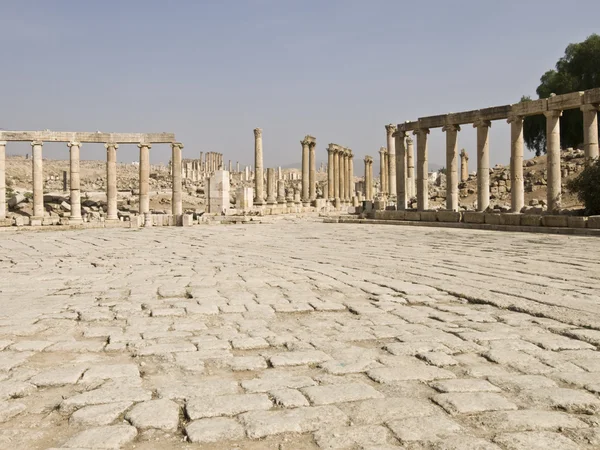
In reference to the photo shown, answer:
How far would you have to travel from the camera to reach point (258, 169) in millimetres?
35562

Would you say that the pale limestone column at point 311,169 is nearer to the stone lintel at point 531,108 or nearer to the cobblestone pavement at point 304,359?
the stone lintel at point 531,108

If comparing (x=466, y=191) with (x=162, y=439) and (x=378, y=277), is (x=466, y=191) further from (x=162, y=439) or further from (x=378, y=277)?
(x=162, y=439)

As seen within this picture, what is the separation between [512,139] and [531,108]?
1369mm

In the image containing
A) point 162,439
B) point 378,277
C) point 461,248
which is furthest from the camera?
point 461,248

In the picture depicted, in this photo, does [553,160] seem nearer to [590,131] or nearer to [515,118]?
[590,131]

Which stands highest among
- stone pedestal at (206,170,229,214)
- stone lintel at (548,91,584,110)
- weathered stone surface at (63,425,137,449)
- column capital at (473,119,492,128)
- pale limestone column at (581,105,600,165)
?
stone lintel at (548,91,584,110)

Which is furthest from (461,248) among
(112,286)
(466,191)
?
(466,191)

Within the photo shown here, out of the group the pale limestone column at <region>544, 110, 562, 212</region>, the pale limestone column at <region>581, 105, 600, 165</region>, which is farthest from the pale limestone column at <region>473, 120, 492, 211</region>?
the pale limestone column at <region>581, 105, 600, 165</region>

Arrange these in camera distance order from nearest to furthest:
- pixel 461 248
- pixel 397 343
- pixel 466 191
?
pixel 397 343, pixel 461 248, pixel 466 191

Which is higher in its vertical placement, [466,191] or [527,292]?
[466,191]

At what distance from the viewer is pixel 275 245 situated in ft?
47.8

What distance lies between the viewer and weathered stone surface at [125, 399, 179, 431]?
9.97 feet

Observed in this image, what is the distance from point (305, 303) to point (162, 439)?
11.9 ft

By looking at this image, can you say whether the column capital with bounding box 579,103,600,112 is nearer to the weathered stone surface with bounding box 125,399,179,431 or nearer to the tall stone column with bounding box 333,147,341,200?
the weathered stone surface with bounding box 125,399,179,431
